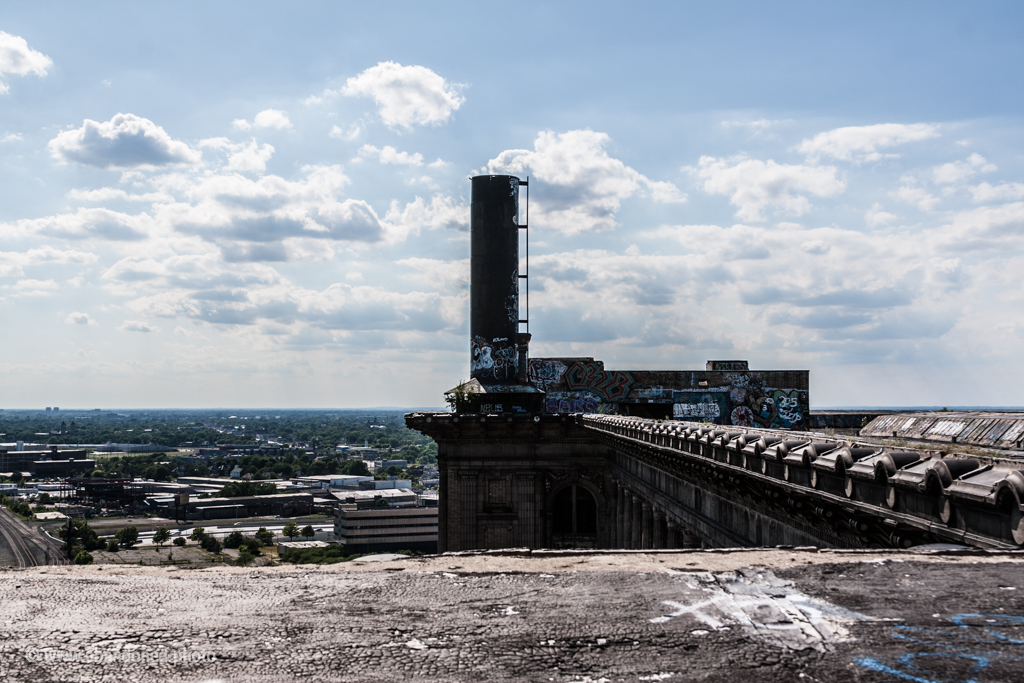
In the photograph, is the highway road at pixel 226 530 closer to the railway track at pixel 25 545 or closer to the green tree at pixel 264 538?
the railway track at pixel 25 545

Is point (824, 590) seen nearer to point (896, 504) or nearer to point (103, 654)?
point (896, 504)

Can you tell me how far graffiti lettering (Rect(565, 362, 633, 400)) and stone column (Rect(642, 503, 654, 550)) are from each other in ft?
77.0

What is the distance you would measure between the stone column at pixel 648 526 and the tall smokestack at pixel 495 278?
17.7 metres

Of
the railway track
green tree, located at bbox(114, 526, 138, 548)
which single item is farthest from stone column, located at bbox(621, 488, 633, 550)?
green tree, located at bbox(114, 526, 138, 548)

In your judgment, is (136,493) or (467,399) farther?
(136,493)

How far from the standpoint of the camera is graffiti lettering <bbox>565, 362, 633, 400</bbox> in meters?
51.5

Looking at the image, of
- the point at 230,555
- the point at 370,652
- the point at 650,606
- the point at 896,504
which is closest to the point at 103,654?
the point at 370,652

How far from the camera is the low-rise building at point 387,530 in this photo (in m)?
106

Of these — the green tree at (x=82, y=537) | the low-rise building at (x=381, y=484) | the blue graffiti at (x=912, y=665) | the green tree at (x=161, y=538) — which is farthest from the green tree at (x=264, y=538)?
the blue graffiti at (x=912, y=665)

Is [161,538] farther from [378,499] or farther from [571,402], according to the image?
[571,402]

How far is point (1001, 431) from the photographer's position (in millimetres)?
21141

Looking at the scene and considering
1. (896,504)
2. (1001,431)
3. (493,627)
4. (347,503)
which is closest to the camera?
(493,627)

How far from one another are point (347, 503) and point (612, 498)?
110m

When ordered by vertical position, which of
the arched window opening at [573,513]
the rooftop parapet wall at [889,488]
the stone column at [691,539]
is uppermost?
the rooftop parapet wall at [889,488]
